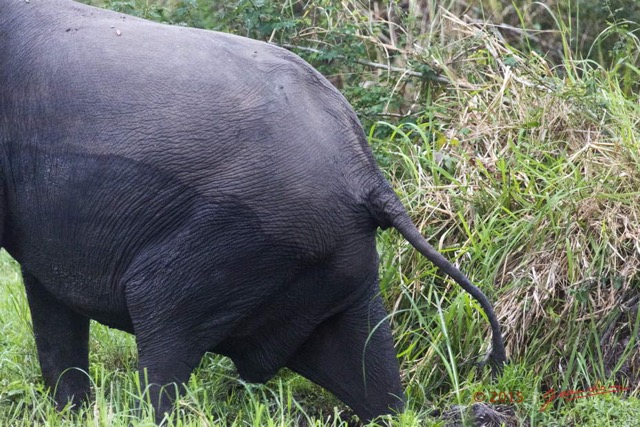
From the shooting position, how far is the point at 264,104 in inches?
137

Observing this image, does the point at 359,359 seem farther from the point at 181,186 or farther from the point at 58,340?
the point at 58,340

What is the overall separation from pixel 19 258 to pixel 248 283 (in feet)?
2.97

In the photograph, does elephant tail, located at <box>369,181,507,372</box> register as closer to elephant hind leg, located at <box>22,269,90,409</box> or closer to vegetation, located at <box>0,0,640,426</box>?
vegetation, located at <box>0,0,640,426</box>

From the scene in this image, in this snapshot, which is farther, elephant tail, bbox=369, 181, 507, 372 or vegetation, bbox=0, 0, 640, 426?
vegetation, bbox=0, 0, 640, 426

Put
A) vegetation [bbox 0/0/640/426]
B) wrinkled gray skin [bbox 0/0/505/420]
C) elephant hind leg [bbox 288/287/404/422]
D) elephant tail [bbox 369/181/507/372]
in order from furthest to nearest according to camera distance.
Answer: vegetation [bbox 0/0/640/426]
elephant hind leg [bbox 288/287/404/422]
elephant tail [bbox 369/181/507/372]
wrinkled gray skin [bbox 0/0/505/420]

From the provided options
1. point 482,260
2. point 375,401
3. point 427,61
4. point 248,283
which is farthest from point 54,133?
point 427,61

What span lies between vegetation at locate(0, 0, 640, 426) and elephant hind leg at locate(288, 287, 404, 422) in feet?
0.49

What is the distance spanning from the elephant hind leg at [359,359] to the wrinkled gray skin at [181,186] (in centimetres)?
5

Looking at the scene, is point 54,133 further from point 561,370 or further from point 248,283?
point 561,370

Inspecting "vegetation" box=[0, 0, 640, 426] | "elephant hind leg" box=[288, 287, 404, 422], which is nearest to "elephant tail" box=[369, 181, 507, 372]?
"elephant hind leg" box=[288, 287, 404, 422]

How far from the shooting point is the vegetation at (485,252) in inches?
163

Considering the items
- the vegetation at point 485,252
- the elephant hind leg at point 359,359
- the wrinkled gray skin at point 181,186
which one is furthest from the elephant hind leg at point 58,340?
the elephant hind leg at point 359,359

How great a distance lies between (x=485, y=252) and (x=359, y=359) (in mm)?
996

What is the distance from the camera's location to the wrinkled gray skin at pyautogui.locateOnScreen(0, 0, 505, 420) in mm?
3432
